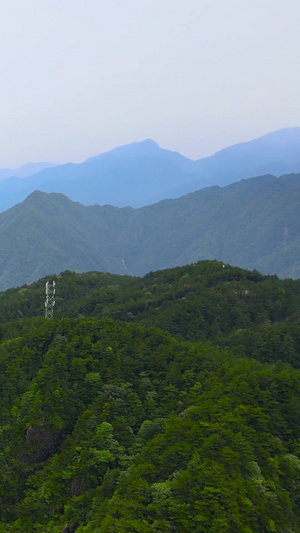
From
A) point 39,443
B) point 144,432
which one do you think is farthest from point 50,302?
point 144,432

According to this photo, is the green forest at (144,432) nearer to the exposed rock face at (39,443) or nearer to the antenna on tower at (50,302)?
the exposed rock face at (39,443)

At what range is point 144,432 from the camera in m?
31.6

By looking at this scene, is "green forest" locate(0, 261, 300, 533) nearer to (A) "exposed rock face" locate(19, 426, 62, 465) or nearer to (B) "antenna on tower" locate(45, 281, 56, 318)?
(A) "exposed rock face" locate(19, 426, 62, 465)

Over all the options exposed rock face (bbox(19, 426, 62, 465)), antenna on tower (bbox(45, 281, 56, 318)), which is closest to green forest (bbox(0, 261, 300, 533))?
exposed rock face (bbox(19, 426, 62, 465))

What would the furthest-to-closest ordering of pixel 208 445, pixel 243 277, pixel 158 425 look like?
pixel 243 277 → pixel 158 425 → pixel 208 445

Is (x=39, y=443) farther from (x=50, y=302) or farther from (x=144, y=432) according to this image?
(x=50, y=302)

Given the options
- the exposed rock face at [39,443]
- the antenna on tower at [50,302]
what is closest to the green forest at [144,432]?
the exposed rock face at [39,443]

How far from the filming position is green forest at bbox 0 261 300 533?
2277cm

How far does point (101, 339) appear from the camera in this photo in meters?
42.5

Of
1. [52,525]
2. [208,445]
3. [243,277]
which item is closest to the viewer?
[208,445]

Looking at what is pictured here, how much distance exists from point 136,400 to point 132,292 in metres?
50.6

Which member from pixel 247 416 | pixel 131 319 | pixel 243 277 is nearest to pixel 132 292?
pixel 131 319

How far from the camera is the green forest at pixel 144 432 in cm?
2277

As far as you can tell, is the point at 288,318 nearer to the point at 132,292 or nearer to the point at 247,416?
the point at 132,292
